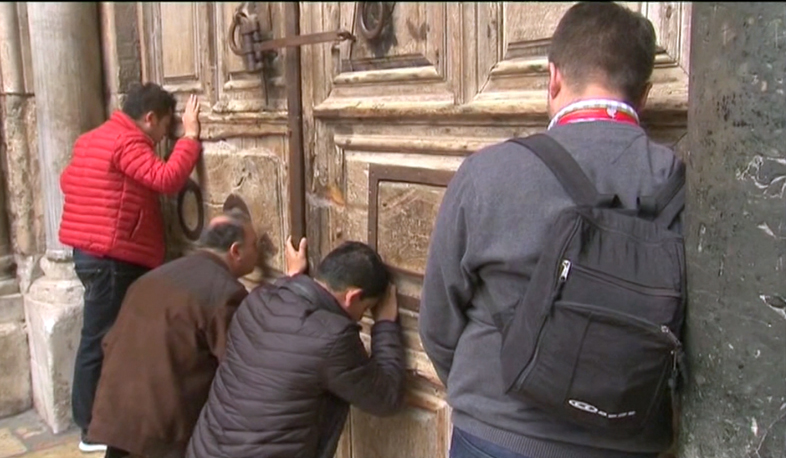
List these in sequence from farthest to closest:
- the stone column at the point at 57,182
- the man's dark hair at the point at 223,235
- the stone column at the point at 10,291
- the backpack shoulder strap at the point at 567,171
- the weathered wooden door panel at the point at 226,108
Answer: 1. the stone column at the point at 10,291
2. the stone column at the point at 57,182
3. the weathered wooden door panel at the point at 226,108
4. the man's dark hair at the point at 223,235
5. the backpack shoulder strap at the point at 567,171

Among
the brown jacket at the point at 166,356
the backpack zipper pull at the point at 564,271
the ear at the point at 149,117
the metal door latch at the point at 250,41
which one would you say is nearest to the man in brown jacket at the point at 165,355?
the brown jacket at the point at 166,356

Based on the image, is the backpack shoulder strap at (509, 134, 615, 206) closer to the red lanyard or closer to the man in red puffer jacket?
the red lanyard

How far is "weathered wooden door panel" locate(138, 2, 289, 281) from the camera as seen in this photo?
2.82 meters

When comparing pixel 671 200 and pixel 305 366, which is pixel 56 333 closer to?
pixel 305 366

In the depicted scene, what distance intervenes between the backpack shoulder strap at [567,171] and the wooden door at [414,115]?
0.39 metres

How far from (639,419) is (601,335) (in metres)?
0.18

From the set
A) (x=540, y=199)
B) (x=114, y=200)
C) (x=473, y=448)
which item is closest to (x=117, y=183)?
(x=114, y=200)

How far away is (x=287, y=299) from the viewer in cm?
214

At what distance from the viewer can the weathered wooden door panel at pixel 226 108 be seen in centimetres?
282

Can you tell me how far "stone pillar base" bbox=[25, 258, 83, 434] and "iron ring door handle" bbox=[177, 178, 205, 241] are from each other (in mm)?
631

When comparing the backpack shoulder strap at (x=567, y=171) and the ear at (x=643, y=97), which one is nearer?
the backpack shoulder strap at (x=567, y=171)

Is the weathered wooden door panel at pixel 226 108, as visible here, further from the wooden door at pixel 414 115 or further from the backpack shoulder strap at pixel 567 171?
the backpack shoulder strap at pixel 567 171

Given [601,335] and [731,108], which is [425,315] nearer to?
[601,335]

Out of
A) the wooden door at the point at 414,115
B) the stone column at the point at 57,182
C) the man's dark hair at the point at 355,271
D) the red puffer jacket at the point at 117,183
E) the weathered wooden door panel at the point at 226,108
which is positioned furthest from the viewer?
the stone column at the point at 57,182
